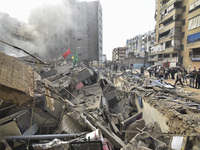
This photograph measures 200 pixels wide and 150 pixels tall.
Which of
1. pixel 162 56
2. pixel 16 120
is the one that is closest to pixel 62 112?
pixel 16 120

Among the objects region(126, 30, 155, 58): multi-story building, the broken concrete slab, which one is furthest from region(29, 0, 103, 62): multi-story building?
the broken concrete slab

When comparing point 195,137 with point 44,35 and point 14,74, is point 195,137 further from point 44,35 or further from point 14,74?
point 44,35

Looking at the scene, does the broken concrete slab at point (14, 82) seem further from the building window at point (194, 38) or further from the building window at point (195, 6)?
the building window at point (195, 6)

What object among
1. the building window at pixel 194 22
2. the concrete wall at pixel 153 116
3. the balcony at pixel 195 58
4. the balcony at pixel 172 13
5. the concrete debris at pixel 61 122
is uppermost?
the balcony at pixel 172 13

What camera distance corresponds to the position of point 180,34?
2533 cm

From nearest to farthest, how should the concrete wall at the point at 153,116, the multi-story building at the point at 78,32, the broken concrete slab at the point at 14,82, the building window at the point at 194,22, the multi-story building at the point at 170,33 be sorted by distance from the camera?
the broken concrete slab at the point at 14,82
the concrete wall at the point at 153,116
the building window at the point at 194,22
the multi-story building at the point at 170,33
the multi-story building at the point at 78,32

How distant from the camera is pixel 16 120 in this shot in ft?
10.9

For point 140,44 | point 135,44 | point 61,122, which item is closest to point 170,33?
point 61,122

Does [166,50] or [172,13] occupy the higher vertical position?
[172,13]

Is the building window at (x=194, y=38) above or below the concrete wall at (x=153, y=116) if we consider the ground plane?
above

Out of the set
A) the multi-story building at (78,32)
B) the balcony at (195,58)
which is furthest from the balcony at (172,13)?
the multi-story building at (78,32)

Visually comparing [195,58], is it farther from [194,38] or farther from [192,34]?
[192,34]

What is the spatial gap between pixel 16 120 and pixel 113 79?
16.3 meters

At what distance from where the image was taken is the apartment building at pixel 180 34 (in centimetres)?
2055
